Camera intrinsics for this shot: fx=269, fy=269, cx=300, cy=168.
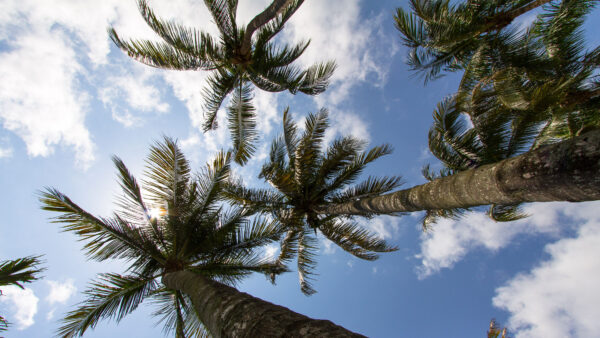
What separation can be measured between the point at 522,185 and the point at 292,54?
6814mm

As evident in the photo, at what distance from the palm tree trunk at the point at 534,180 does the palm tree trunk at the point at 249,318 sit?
2.20 m

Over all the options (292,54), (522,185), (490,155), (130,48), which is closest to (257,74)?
(292,54)

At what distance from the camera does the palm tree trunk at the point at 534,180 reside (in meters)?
2.12

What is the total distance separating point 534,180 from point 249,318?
2870mm

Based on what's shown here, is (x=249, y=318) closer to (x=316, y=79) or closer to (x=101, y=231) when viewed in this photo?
(x=101, y=231)

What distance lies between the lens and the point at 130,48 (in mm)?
6754

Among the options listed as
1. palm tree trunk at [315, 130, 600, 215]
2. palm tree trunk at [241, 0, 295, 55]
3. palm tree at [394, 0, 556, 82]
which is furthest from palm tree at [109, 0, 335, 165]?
palm tree trunk at [315, 130, 600, 215]

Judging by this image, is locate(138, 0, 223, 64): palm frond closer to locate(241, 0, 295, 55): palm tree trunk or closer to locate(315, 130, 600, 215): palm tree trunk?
locate(241, 0, 295, 55): palm tree trunk

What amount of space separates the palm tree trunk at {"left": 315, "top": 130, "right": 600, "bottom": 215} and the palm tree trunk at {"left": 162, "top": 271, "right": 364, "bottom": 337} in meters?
2.20

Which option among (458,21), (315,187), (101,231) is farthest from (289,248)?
(458,21)

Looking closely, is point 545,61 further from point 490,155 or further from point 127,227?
point 127,227

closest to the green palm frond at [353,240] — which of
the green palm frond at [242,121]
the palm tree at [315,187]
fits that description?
the palm tree at [315,187]

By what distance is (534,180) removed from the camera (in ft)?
8.21

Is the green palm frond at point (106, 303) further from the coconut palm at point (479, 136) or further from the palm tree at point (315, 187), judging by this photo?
the coconut palm at point (479, 136)
